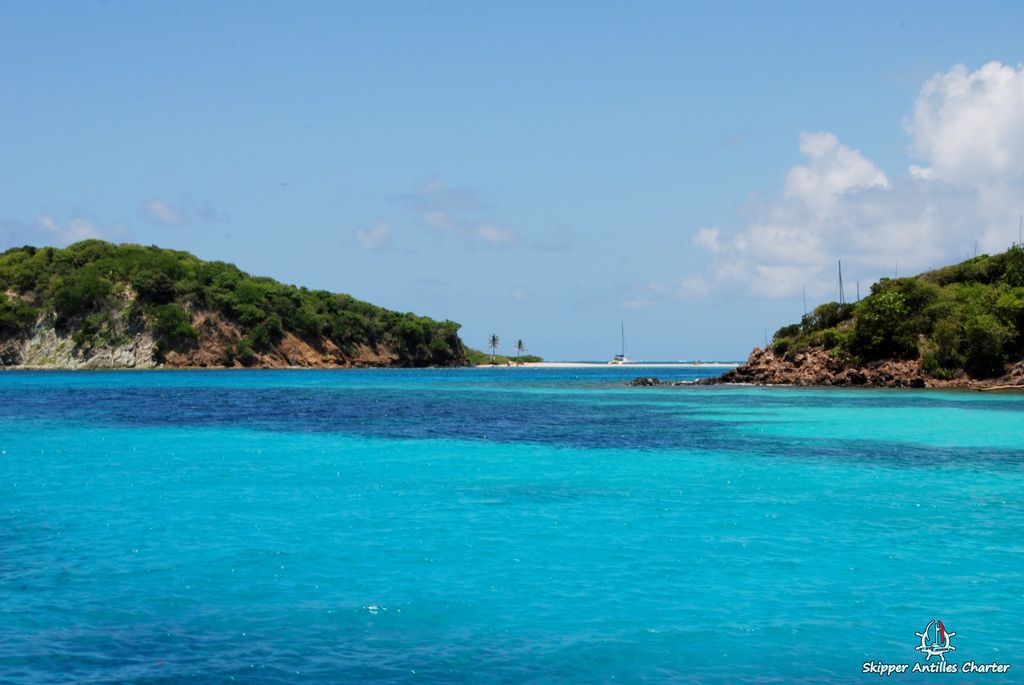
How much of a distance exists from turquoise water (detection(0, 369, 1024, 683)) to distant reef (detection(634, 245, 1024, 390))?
47154 millimetres

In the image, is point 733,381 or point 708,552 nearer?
point 708,552

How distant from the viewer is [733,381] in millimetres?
100938

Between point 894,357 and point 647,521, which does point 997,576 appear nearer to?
point 647,521

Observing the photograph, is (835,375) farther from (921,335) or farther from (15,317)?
(15,317)

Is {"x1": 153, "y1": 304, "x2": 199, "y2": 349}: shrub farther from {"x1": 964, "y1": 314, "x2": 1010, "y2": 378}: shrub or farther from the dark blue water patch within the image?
{"x1": 964, "y1": 314, "x2": 1010, "y2": 378}: shrub

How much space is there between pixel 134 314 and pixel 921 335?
133m

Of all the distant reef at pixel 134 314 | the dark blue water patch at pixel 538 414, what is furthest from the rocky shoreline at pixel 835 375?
the distant reef at pixel 134 314

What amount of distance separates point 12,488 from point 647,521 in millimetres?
17699

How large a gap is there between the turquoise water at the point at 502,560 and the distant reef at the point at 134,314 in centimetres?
13135

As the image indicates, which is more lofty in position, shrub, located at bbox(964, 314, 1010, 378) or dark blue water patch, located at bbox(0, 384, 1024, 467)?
shrub, located at bbox(964, 314, 1010, 378)

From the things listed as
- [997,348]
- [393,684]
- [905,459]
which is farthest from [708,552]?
[997,348]

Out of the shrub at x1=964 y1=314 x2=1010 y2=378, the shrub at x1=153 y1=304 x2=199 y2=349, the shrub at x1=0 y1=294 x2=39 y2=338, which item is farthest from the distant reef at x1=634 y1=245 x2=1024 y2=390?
the shrub at x1=0 y1=294 x2=39 y2=338

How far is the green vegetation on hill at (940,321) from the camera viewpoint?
77.8 metres

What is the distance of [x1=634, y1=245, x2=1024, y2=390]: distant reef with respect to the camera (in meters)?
77.9
